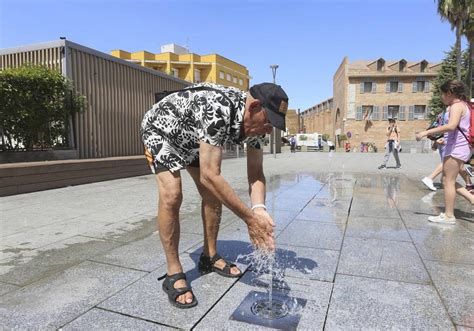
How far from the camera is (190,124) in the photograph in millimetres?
2480

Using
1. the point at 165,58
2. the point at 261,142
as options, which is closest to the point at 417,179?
the point at 261,142

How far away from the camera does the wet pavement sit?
2.32 metres

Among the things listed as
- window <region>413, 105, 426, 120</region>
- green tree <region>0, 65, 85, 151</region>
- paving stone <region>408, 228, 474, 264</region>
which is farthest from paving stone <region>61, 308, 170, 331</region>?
window <region>413, 105, 426, 120</region>

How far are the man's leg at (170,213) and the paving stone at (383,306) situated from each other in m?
1.01

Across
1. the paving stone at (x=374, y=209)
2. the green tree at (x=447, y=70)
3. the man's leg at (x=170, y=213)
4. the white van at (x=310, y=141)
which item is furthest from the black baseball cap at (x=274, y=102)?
the white van at (x=310, y=141)

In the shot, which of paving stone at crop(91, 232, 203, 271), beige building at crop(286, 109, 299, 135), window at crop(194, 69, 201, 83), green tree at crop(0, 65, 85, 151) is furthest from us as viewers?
beige building at crop(286, 109, 299, 135)

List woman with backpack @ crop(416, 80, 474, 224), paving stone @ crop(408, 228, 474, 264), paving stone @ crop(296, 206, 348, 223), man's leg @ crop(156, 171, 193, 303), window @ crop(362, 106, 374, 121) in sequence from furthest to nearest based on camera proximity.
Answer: window @ crop(362, 106, 374, 121)
paving stone @ crop(296, 206, 348, 223)
woman with backpack @ crop(416, 80, 474, 224)
paving stone @ crop(408, 228, 474, 264)
man's leg @ crop(156, 171, 193, 303)

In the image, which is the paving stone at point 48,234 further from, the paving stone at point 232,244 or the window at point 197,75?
the window at point 197,75

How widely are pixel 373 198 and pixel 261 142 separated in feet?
15.1

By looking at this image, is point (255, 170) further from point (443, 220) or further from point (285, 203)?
point (285, 203)

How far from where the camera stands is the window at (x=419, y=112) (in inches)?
1860

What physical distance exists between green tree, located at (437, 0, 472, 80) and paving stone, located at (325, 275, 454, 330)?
31606 mm

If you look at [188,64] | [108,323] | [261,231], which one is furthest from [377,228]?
[188,64]

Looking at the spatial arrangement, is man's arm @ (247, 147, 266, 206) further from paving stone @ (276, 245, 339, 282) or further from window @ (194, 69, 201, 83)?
window @ (194, 69, 201, 83)
